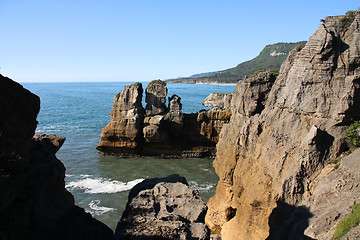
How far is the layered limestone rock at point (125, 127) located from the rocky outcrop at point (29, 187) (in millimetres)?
28402

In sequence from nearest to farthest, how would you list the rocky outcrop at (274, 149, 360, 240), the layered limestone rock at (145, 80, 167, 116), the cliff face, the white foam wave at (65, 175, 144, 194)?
the rocky outcrop at (274, 149, 360, 240) < the cliff face < the white foam wave at (65, 175, 144, 194) < the layered limestone rock at (145, 80, 167, 116)

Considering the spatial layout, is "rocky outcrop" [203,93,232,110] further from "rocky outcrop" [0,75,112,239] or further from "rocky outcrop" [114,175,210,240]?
"rocky outcrop" [0,75,112,239]

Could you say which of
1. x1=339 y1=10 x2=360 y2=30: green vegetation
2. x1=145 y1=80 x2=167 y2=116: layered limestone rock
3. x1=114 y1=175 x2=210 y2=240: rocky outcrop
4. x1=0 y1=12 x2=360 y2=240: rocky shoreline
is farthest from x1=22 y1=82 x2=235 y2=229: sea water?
x1=339 y1=10 x2=360 y2=30: green vegetation

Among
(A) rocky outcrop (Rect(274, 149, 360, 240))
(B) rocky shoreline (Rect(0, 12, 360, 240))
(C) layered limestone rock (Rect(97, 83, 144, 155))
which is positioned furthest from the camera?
(C) layered limestone rock (Rect(97, 83, 144, 155))

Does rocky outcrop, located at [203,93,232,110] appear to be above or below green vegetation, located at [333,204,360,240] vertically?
above

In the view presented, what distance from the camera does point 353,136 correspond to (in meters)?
14.2

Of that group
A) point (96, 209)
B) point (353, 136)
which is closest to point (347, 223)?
point (353, 136)

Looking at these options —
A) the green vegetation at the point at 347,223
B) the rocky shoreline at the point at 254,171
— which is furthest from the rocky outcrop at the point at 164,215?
the green vegetation at the point at 347,223

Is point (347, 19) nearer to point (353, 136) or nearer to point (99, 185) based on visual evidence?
point (353, 136)

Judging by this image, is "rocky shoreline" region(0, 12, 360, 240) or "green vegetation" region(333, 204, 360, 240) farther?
"green vegetation" region(333, 204, 360, 240)

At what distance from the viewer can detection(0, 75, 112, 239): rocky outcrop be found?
8.42 meters

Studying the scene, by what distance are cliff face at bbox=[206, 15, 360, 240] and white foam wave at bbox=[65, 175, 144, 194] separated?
50.6 feet

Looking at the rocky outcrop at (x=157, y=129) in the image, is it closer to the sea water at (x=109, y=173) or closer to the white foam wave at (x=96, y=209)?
the sea water at (x=109, y=173)

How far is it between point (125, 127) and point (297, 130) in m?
29.0
